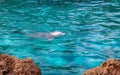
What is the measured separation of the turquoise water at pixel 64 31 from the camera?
7.38 metres

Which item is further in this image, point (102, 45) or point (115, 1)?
point (115, 1)

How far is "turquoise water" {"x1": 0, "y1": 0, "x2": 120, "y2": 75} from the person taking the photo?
7.38 m

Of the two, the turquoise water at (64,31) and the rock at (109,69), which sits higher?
the rock at (109,69)

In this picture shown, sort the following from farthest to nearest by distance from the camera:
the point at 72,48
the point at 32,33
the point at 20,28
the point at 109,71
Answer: the point at 20,28 → the point at 32,33 → the point at 72,48 → the point at 109,71

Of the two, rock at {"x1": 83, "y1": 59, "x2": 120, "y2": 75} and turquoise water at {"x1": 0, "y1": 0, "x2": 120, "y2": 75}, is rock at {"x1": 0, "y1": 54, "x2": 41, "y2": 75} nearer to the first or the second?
rock at {"x1": 83, "y1": 59, "x2": 120, "y2": 75}

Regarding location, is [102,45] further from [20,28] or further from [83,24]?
[20,28]

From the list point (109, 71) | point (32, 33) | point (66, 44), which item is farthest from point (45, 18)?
point (109, 71)

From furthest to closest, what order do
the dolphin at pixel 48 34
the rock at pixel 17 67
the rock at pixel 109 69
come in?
the dolphin at pixel 48 34
the rock at pixel 17 67
the rock at pixel 109 69

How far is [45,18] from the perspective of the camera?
1166 centimetres

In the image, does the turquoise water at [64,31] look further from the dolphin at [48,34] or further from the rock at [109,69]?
the rock at [109,69]

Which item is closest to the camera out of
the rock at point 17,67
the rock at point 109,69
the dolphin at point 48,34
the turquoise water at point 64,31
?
the rock at point 109,69

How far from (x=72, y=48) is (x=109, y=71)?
12.6 feet

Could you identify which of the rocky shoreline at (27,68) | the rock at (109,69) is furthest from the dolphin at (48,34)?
the rock at (109,69)

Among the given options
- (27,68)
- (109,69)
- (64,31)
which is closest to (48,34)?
(64,31)
